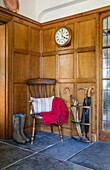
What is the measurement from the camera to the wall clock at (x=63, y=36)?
369 cm

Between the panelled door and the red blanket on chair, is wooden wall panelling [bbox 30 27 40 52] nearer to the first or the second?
the red blanket on chair

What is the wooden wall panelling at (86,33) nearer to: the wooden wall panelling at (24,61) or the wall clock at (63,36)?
the wall clock at (63,36)

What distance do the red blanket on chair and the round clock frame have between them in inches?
47.0

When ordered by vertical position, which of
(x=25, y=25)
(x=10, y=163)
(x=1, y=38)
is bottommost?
(x=10, y=163)

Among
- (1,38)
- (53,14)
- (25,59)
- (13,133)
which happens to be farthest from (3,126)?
(53,14)

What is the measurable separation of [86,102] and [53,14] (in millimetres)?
2061

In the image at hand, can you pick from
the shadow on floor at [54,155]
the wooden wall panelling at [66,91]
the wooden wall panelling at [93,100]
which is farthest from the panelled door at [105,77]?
the wooden wall panelling at [66,91]

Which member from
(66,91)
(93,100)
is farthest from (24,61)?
(93,100)

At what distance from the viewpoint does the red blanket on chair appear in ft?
10.6

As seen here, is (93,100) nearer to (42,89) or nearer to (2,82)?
(42,89)

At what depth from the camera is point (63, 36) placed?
12.3 ft

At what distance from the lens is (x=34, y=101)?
11.6ft

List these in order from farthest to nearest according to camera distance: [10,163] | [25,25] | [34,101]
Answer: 1. [25,25]
2. [34,101]
3. [10,163]

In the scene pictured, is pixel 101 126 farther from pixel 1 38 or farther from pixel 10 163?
pixel 1 38
